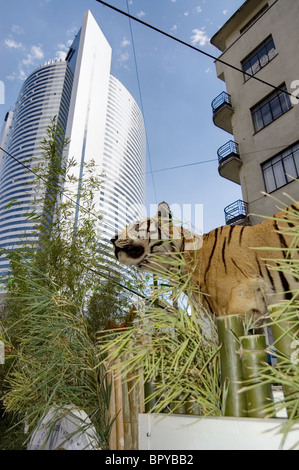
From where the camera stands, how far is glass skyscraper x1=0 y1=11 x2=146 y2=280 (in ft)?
33.3

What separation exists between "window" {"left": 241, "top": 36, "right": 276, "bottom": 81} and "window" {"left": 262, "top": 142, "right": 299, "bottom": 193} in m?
2.85

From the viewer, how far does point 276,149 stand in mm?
7656

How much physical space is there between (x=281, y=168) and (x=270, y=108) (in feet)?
6.06

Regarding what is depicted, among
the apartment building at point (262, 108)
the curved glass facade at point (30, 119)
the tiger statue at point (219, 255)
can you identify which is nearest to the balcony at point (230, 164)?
the apartment building at point (262, 108)

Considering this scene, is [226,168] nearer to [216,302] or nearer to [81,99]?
[216,302]

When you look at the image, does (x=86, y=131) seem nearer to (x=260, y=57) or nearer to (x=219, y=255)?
(x=260, y=57)

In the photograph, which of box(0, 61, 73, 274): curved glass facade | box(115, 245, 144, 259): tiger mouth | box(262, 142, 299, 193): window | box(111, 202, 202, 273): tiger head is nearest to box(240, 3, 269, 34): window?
box(262, 142, 299, 193): window

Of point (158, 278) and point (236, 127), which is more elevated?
point (236, 127)

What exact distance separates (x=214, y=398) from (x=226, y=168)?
28.3 ft

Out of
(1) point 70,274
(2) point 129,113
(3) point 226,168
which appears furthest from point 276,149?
(2) point 129,113

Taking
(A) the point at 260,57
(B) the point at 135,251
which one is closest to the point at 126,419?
(B) the point at 135,251

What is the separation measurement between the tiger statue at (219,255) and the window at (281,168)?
6.05 meters

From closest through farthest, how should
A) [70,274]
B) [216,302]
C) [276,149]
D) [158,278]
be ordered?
[158,278] < [216,302] < [70,274] < [276,149]

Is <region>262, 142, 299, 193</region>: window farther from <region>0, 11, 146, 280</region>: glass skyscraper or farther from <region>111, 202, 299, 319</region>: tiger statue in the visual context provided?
<region>111, 202, 299, 319</region>: tiger statue
